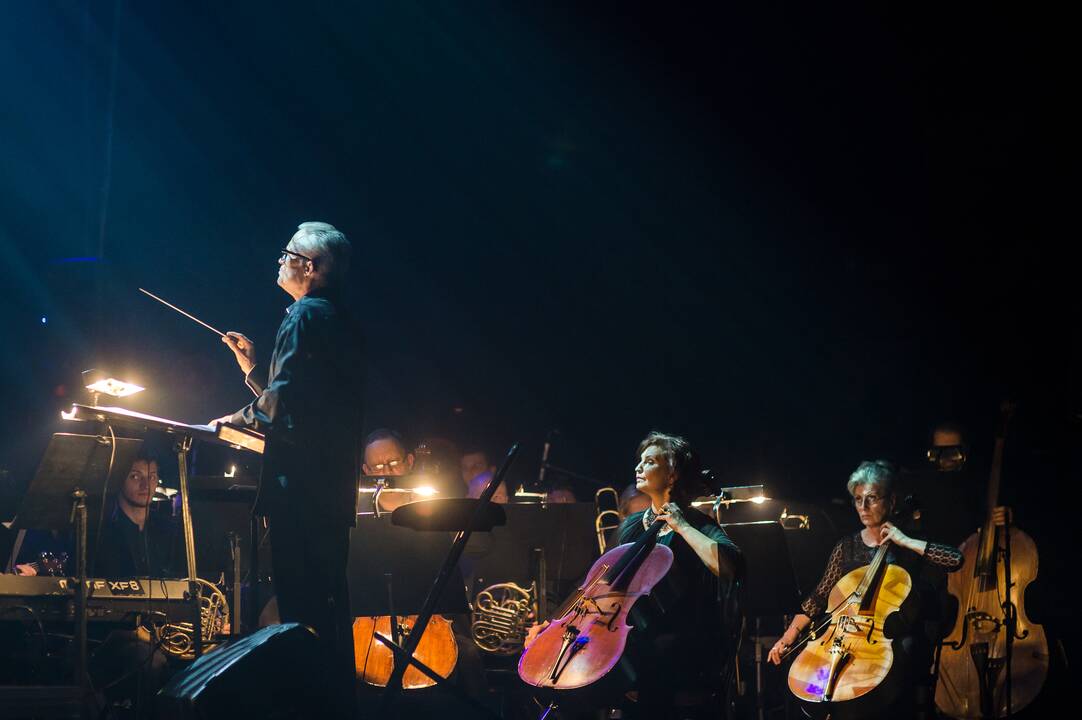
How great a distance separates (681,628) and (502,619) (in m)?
1.79

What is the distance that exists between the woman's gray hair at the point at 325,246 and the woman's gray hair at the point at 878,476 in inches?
143

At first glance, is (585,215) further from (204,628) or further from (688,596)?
(688,596)

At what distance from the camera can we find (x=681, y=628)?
4.14m

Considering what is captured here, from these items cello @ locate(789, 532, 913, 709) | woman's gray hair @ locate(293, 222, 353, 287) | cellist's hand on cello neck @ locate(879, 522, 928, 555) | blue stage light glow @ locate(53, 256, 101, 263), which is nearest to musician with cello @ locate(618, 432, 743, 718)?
cello @ locate(789, 532, 913, 709)

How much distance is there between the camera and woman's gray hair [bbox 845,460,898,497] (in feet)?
18.8

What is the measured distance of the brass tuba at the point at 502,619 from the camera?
5617 mm

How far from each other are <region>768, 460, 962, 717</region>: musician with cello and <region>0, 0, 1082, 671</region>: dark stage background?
68.7 inches

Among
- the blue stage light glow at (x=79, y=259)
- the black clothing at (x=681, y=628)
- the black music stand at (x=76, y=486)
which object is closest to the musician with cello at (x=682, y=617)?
the black clothing at (x=681, y=628)

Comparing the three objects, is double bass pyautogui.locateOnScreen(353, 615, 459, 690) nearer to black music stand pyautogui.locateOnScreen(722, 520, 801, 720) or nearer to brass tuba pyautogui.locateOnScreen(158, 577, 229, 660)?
brass tuba pyautogui.locateOnScreen(158, 577, 229, 660)

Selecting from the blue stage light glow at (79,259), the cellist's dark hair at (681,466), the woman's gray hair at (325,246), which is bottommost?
the cellist's dark hair at (681,466)

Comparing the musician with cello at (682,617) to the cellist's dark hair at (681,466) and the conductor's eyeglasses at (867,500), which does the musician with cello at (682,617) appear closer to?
the cellist's dark hair at (681,466)

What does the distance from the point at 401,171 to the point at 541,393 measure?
8.81 ft

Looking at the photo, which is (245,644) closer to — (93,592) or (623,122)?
(93,592)

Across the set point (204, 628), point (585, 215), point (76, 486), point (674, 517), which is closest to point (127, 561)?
point (204, 628)
